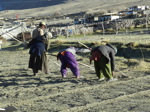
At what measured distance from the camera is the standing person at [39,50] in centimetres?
897

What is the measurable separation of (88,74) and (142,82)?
6.50 feet

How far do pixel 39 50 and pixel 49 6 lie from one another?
11659cm

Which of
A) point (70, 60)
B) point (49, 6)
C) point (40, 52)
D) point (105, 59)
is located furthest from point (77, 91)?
point (49, 6)

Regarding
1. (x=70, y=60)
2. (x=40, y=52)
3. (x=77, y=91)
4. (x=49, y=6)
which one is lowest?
(x=77, y=91)

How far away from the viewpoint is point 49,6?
4870 inches

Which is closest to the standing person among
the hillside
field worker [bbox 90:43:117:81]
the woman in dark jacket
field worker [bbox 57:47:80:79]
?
the woman in dark jacket

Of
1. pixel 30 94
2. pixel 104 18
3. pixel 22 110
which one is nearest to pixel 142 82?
pixel 30 94

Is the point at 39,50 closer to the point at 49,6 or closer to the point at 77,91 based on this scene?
the point at 77,91

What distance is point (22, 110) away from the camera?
5.88 m

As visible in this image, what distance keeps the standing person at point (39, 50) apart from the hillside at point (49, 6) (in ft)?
265

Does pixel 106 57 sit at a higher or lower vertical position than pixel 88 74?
higher

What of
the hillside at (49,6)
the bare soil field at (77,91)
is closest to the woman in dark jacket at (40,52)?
the bare soil field at (77,91)

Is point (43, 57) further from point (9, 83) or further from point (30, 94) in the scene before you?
point (30, 94)

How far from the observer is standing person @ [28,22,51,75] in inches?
353
